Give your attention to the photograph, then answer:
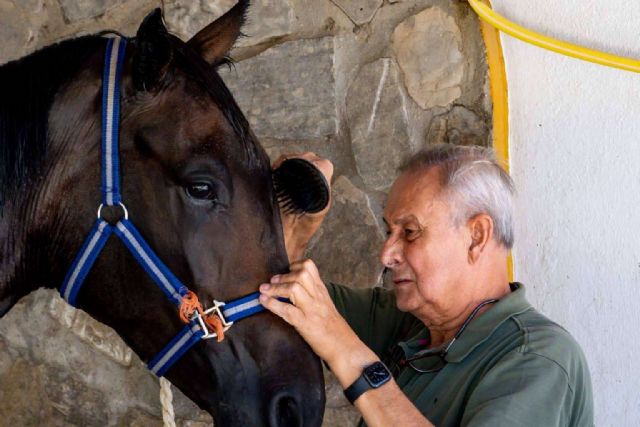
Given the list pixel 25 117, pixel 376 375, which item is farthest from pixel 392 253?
pixel 25 117

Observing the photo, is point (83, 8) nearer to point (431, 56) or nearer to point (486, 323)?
point (431, 56)

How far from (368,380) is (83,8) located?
1.59 meters

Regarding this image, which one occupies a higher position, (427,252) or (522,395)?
(427,252)

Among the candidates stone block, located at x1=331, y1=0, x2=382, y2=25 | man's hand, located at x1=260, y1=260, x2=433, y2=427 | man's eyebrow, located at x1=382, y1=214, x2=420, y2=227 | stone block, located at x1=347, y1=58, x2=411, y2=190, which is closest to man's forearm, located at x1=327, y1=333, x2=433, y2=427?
man's hand, located at x1=260, y1=260, x2=433, y2=427

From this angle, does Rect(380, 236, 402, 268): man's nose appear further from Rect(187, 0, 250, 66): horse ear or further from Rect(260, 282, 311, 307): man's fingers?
Rect(187, 0, 250, 66): horse ear

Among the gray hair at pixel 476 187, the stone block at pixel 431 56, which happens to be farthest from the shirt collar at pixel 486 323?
the stone block at pixel 431 56

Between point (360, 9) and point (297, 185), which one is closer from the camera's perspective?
point (297, 185)

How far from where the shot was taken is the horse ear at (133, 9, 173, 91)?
119 centimetres

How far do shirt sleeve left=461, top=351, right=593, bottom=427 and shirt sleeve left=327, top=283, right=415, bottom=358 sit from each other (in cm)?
47

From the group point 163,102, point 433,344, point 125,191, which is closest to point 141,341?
point 125,191

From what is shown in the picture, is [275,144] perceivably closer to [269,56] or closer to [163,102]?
[269,56]

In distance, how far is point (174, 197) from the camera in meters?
1.24

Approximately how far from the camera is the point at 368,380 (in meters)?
1.24

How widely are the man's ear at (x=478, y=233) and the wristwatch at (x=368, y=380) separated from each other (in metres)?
0.31
